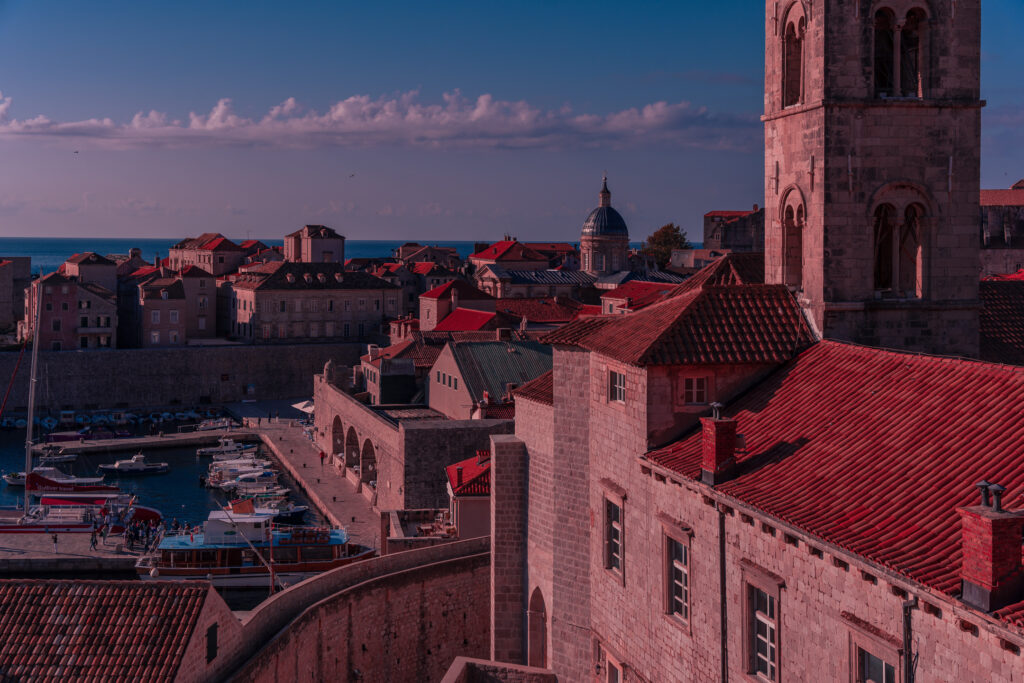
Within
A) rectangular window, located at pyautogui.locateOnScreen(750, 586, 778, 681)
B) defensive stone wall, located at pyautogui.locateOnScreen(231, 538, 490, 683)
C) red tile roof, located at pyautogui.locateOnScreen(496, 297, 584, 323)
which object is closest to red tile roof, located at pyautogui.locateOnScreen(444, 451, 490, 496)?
defensive stone wall, located at pyautogui.locateOnScreen(231, 538, 490, 683)

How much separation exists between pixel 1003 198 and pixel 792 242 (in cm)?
6561

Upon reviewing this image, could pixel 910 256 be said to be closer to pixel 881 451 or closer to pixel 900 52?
pixel 900 52

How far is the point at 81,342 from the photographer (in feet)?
259

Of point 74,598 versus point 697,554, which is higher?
point 697,554

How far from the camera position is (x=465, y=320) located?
213ft

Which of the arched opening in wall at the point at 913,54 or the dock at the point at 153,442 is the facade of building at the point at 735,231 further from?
the dock at the point at 153,442

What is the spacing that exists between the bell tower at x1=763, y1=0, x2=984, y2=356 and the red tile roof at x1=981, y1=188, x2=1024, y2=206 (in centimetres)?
6292

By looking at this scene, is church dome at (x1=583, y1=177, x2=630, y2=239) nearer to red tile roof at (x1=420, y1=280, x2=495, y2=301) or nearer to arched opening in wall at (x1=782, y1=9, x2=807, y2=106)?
red tile roof at (x1=420, y1=280, x2=495, y2=301)

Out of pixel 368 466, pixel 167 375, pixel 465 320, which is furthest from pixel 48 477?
pixel 167 375

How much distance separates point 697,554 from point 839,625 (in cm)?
330

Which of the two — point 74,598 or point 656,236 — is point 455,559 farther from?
point 656,236

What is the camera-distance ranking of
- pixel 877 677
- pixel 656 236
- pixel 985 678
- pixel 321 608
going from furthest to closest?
1. pixel 656 236
2. pixel 321 608
3. pixel 877 677
4. pixel 985 678

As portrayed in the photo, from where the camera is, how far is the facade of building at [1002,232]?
7119 cm

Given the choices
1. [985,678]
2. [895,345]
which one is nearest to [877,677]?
[985,678]
